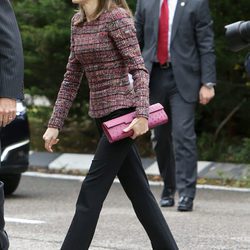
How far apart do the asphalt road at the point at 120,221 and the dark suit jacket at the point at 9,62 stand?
2074 millimetres

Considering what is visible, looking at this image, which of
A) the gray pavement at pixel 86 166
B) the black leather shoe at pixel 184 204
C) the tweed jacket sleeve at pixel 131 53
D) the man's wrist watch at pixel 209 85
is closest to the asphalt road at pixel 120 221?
the black leather shoe at pixel 184 204

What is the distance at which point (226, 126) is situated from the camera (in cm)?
1341

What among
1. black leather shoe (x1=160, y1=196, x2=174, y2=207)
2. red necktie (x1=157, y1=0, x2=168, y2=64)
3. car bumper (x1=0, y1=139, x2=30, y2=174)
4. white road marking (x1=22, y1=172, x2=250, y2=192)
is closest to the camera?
red necktie (x1=157, y1=0, x2=168, y2=64)

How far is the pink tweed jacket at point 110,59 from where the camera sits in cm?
538

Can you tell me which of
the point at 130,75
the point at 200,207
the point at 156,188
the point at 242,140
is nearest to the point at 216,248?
the point at 130,75

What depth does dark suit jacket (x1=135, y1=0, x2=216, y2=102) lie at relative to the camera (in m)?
8.57

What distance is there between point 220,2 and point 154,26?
3.26 meters

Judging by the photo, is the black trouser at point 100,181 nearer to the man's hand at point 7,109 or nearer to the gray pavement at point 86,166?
the man's hand at point 7,109

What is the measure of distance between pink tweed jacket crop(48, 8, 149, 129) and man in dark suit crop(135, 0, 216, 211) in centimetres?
310

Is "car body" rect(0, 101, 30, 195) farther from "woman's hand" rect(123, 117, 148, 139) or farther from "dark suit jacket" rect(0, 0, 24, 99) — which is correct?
"dark suit jacket" rect(0, 0, 24, 99)

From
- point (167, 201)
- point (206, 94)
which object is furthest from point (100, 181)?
point (167, 201)

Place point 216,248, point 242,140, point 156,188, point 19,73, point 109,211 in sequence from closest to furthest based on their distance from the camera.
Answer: point 19,73 < point 216,248 < point 109,211 < point 156,188 < point 242,140

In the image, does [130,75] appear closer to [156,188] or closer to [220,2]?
[156,188]

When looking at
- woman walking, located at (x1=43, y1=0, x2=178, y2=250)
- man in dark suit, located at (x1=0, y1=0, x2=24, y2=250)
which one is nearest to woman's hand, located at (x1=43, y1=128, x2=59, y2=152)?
woman walking, located at (x1=43, y1=0, x2=178, y2=250)
